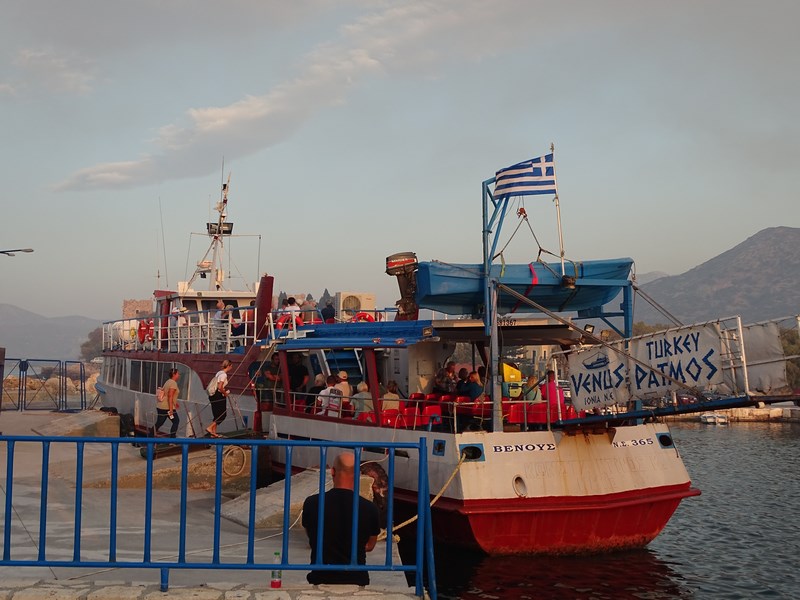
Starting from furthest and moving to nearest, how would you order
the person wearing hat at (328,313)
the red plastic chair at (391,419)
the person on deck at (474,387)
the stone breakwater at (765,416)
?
the stone breakwater at (765,416) → the person wearing hat at (328,313) → the person on deck at (474,387) → the red plastic chair at (391,419)

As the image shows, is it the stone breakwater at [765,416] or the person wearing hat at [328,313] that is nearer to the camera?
the person wearing hat at [328,313]

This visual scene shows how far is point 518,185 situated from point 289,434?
840cm

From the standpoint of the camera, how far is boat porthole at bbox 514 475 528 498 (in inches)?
547

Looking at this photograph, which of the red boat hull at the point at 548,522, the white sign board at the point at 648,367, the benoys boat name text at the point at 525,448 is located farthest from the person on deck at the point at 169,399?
the white sign board at the point at 648,367

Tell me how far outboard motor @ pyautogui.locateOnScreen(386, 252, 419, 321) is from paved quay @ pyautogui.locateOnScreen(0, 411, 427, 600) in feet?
20.1

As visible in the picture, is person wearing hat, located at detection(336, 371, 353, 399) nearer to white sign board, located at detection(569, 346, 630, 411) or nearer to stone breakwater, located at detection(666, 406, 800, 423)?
white sign board, located at detection(569, 346, 630, 411)

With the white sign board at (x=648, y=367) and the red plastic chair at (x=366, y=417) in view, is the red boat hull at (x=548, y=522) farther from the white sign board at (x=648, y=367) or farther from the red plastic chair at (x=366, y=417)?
the red plastic chair at (x=366, y=417)

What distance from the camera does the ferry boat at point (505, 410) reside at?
13.8 metres

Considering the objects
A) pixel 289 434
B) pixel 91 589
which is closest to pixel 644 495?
pixel 289 434

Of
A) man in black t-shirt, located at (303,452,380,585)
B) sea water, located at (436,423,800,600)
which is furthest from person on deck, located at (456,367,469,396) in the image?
man in black t-shirt, located at (303,452,380,585)

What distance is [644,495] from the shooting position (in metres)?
14.8

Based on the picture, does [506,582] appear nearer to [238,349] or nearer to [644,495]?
[644,495]

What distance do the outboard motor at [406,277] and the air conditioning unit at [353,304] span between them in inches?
208

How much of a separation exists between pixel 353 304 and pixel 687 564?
1248 cm
